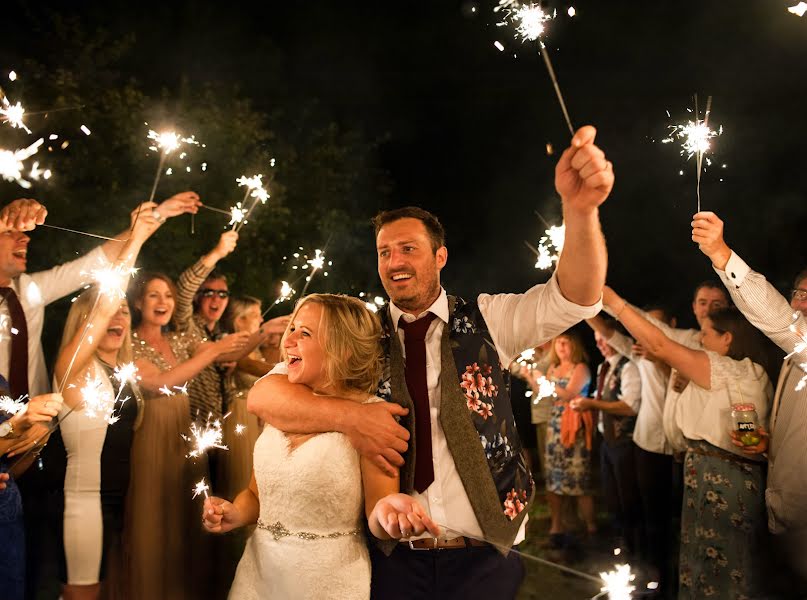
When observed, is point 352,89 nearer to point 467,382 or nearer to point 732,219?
point 732,219

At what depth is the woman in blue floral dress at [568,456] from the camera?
6.76 meters

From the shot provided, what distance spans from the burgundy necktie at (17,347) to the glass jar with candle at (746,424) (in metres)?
3.79

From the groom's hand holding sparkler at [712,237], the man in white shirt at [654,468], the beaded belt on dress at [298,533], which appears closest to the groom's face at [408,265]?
the beaded belt on dress at [298,533]

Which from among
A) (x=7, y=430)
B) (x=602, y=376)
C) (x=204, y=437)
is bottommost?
(x=7, y=430)

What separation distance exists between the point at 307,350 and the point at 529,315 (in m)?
0.85

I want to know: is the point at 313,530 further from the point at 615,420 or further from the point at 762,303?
the point at 615,420

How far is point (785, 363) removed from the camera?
3828 millimetres

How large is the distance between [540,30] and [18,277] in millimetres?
3006

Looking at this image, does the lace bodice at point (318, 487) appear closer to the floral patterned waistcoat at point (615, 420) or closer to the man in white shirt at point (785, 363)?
the man in white shirt at point (785, 363)

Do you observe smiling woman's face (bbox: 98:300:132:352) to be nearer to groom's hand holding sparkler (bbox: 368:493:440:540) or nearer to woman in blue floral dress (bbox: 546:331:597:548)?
groom's hand holding sparkler (bbox: 368:493:440:540)

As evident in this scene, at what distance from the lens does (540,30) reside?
9.29 feet

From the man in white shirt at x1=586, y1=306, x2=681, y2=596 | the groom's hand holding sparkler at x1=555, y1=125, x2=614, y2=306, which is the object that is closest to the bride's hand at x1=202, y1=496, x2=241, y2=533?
the groom's hand holding sparkler at x1=555, y1=125, x2=614, y2=306

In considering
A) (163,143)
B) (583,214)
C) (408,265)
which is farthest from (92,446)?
(583,214)

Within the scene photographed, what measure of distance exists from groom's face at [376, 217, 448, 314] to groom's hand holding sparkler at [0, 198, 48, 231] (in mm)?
1785
